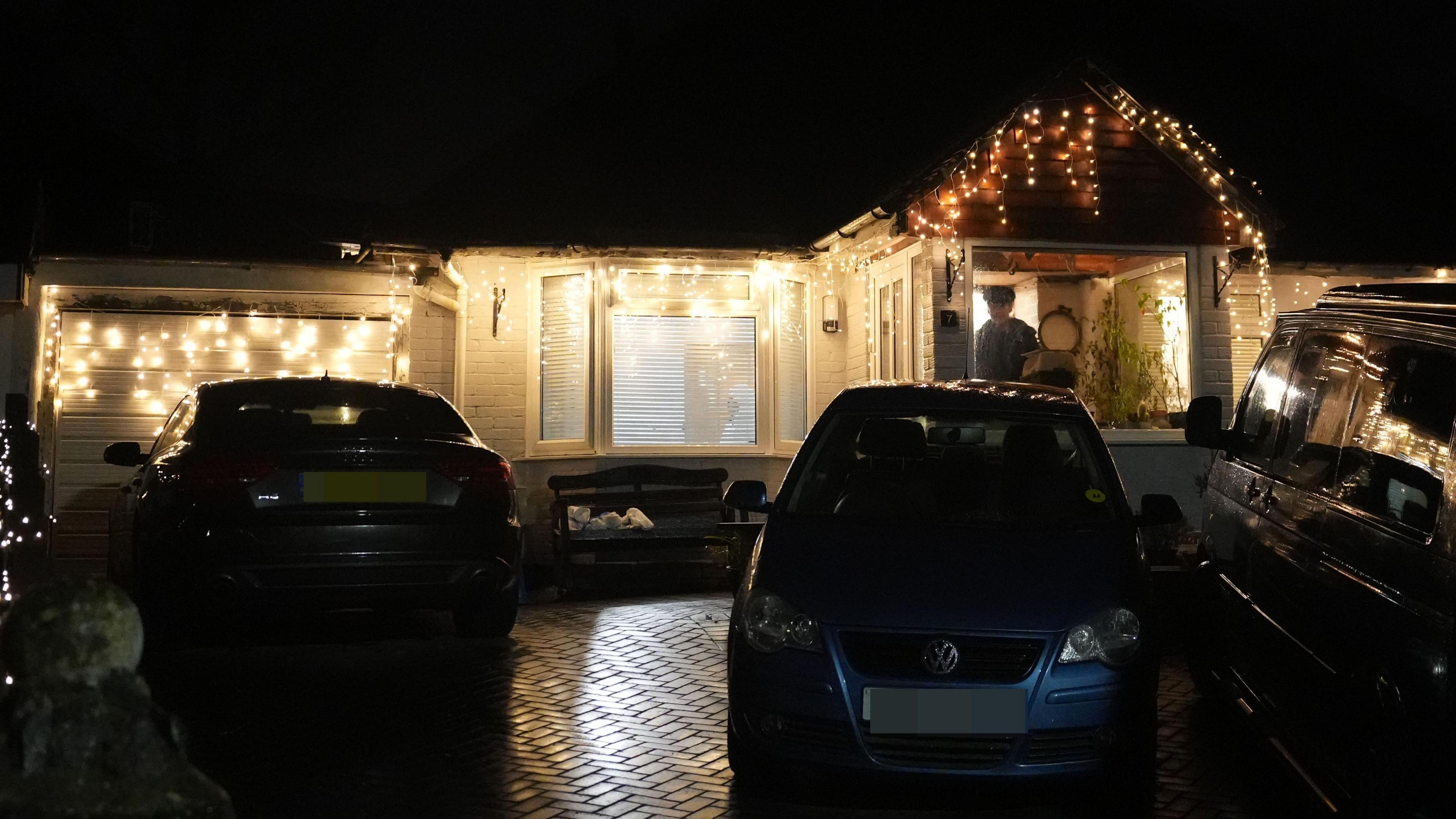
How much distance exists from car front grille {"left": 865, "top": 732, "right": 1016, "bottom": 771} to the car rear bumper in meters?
3.52

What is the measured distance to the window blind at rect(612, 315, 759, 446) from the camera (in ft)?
43.0

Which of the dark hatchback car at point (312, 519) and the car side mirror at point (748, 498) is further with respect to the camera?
the dark hatchback car at point (312, 519)

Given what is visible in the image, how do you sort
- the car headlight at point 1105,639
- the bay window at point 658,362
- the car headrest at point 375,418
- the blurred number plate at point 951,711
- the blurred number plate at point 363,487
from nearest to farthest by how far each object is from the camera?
the blurred number plate at point 951,711
the car headlight at point 1105,639
the blurred number plate at point 363,487
the car headrest at point 375,418
the bay window at point 658,362

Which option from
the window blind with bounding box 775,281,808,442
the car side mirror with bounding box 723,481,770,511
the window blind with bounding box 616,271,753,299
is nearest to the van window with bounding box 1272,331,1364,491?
the car side mirror with bounding box 723,481,770,511

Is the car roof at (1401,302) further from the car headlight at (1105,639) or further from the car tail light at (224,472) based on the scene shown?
the car tail light at (224,472)

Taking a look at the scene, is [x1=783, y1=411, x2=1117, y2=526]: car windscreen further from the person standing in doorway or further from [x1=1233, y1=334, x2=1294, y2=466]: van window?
A: the person standing in doorway

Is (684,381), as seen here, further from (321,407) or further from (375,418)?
(375,418)

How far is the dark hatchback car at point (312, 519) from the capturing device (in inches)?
279

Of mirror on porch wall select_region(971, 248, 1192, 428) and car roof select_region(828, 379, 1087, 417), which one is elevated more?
mirror on porch wall select_region(971, 248, 1192, 428)

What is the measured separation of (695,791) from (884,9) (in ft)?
56.4

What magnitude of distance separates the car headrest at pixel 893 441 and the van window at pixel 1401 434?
1.91m

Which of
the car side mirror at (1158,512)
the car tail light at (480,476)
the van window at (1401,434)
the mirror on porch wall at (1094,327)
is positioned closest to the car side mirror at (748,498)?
the car side mirror at (1158,512)

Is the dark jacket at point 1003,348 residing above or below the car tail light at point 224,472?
above

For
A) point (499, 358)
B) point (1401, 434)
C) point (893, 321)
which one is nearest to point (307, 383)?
point (499, 358)
